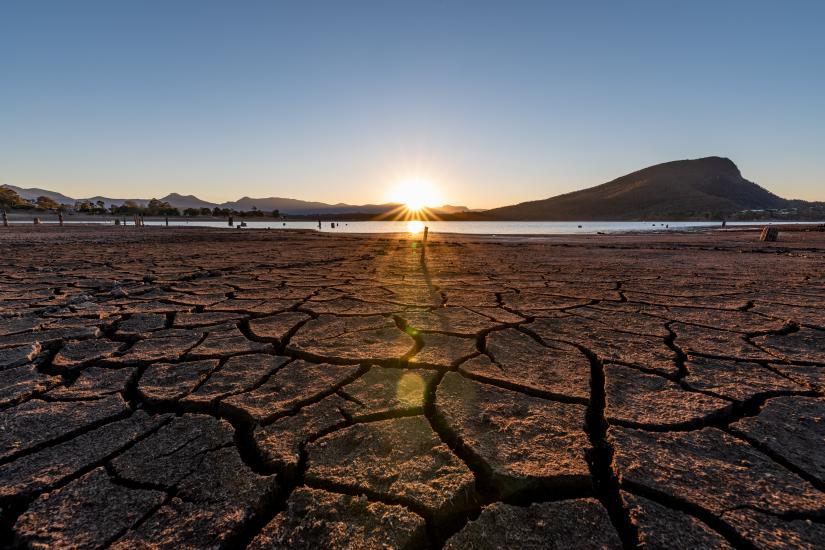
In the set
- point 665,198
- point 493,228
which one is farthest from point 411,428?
point 665,198

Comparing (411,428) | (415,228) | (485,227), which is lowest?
(411,428)

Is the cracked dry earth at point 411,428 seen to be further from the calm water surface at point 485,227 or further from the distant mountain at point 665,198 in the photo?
the distant mountain at point 665,198

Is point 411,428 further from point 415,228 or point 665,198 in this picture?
point 665,198

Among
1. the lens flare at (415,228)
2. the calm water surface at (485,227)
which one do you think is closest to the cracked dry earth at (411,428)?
the lens flare at (415,228)

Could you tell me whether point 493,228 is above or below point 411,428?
above

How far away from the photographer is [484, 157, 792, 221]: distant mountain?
7000 centimetres

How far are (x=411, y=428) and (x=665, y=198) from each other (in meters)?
90.8

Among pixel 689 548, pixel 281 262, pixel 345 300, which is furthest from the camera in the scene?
pixel 281 262

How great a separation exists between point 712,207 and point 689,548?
85865 mm

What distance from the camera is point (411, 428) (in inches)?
53.0

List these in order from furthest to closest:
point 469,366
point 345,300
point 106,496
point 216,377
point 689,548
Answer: point 345,300 < point 469,366 < point 216,377 < point 106,496 < point 689,548

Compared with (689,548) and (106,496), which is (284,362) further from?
(689,548)

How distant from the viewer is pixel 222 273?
4906mm

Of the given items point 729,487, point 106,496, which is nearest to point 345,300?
point 106,496
